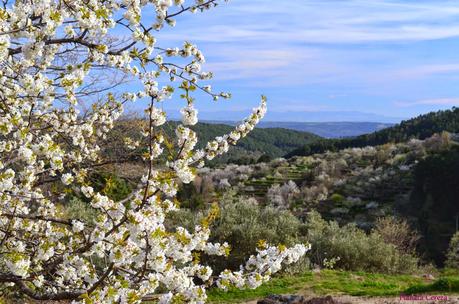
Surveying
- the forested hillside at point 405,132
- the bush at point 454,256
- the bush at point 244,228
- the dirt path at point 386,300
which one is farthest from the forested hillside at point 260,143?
the dirt path at point 386,300

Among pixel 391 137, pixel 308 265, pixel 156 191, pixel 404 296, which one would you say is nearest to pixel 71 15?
pixel 156 191

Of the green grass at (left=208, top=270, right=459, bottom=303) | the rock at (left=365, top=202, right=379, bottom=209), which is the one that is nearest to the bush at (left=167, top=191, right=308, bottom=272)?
the green grass at (left=208, top=270, right=459, bottom=303)

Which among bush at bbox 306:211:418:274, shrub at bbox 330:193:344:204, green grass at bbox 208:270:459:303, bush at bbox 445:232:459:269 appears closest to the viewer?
green grass at bbox 208:270:459:303

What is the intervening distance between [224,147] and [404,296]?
755 cm

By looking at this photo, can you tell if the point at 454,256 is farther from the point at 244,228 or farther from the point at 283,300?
the point at 283,300

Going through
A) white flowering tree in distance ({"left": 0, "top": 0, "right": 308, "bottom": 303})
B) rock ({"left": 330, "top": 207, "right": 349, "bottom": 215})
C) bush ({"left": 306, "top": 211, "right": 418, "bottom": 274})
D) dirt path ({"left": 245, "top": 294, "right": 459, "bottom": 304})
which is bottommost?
rock ({"left": 330, "top": 207, "right": 349, "bottom": 215})

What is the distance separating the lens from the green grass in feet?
38.0

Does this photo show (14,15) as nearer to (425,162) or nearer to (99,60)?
(99,60)

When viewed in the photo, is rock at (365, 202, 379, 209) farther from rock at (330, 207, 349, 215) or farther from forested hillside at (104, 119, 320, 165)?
forested hillside at (104, 119, 320, 165)

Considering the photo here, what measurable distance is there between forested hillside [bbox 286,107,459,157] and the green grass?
56.9 m

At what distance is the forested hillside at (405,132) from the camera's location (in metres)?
71.0

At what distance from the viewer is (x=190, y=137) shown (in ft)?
13.0

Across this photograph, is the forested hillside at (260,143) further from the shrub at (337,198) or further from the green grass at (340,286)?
the green grass at (340,286)

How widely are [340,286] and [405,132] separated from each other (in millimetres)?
66897
